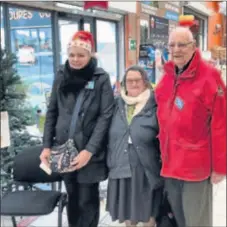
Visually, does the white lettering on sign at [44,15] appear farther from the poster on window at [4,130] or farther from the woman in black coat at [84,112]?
the woman in black coat at [84,112]

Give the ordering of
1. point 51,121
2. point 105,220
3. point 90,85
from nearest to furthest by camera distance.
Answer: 1. point 90,85
2. point 51,121
3. point 105,220

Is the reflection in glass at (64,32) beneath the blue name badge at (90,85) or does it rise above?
above

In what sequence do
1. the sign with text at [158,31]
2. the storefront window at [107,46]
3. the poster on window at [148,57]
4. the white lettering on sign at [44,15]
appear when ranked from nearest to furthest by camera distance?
the white lettering on sign at [44,15]
the poster on window at [148,57]
the storefront window at [107,46]
the sign with text at [158,31]

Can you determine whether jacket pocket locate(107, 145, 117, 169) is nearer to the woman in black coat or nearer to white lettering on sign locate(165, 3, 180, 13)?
the woman in black coat

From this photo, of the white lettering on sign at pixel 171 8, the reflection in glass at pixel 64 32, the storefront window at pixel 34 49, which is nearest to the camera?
the storefront window at pixel 34 49

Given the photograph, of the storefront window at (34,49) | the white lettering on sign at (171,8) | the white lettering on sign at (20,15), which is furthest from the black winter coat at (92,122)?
the white lettering on sign at (171,8)

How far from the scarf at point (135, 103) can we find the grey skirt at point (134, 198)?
303mm

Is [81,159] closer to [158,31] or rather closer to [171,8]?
[158,31]

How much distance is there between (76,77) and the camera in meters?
1.99

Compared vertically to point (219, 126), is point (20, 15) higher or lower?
higher

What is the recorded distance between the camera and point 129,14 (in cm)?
588

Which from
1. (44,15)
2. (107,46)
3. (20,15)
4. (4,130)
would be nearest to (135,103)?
(4,130)

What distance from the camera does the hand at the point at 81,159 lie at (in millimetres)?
1975

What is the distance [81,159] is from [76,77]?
0.46m
